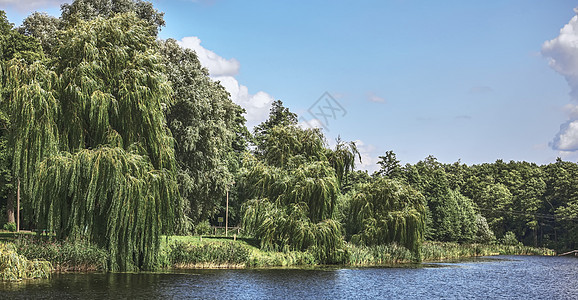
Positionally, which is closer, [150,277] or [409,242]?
[150,277]

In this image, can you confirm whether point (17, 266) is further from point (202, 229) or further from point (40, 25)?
point (40, 25)

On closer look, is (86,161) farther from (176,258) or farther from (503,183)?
(503,183)

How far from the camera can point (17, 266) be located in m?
23.1

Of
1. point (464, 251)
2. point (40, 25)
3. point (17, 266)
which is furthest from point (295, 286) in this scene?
point (464, 251)

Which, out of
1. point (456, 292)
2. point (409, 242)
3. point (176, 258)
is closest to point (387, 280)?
point (456, 292)

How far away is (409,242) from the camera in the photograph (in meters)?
45.9

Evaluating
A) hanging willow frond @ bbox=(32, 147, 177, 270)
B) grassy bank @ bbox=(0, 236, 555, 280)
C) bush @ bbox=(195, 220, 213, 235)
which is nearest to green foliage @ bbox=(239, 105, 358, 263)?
grassy bank @ bbox=(0, 236, 555, 280)

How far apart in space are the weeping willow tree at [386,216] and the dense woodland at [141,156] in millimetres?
107

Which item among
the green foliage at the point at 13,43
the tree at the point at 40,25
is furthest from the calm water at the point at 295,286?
the tree at the point at 40,25

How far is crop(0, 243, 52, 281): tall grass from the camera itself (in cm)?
2288

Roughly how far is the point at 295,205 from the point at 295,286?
1303 cm

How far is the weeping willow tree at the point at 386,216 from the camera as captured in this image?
4519 centimetres

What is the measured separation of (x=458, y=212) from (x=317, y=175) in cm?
4795

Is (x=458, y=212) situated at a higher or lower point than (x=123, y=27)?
lower
